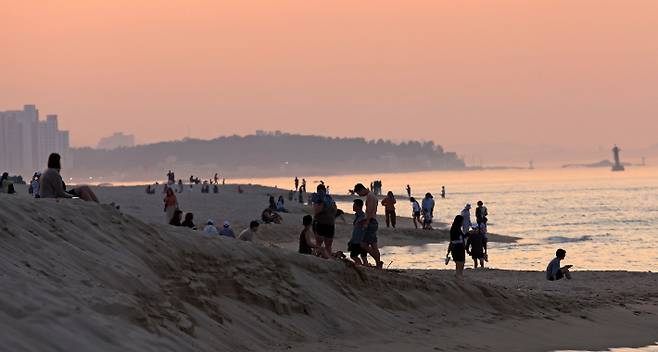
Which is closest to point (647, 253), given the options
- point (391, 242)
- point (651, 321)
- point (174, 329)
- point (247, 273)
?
point (391, 242)

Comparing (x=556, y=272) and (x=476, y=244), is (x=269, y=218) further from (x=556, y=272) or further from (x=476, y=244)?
(x=556, y=272)

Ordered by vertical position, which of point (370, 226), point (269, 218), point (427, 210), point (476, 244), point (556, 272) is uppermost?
point (370, 226)

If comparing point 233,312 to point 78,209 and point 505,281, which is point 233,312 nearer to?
point 78,209

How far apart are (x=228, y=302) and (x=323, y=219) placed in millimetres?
5188

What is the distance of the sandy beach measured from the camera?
11.7 meters

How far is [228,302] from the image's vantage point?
14289 mm

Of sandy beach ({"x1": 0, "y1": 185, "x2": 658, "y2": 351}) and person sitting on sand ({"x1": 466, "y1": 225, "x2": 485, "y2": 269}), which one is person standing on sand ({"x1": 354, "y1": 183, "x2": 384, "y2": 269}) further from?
person sitting on sand ({"x1": 466, "y1": 225, "x2": 485, "y2": 269})

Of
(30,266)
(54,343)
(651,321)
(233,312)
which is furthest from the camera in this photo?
(651,321)

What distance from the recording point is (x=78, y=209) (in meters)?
14.6

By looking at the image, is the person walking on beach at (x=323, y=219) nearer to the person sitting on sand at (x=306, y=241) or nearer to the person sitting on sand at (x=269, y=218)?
the person sitting on sand at (x=306, y=241)

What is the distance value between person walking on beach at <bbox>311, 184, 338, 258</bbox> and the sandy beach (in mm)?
1915

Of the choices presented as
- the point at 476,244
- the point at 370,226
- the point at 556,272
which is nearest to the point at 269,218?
the point at 476,244

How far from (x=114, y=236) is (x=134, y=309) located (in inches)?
84.9

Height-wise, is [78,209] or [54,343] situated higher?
[78,209]
